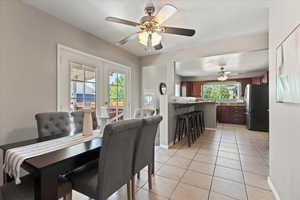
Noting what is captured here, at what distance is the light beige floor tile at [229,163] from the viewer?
2414mm

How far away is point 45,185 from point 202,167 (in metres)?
2.19

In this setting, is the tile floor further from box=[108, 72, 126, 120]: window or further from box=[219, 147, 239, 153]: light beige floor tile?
box=[108, 72, 126, 120]: window

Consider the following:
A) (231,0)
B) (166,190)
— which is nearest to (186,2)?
(231,0)

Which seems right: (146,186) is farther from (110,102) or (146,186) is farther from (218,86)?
(218,86)

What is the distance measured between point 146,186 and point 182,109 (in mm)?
2751

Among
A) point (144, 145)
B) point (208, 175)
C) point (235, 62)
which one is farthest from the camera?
point (235, 62)

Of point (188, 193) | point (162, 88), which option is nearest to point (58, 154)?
point (188, 193)

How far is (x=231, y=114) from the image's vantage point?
6453 mm

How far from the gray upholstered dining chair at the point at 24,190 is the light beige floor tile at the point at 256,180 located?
2.19 m

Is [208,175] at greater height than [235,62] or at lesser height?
lesser

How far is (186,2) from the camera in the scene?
6.58 ft

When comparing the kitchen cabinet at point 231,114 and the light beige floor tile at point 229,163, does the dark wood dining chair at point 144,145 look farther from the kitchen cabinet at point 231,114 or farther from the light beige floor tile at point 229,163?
the kitchen cabinet at point 231,114

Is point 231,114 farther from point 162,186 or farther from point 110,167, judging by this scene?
point 110,167

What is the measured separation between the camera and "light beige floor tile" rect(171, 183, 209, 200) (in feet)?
5.48
